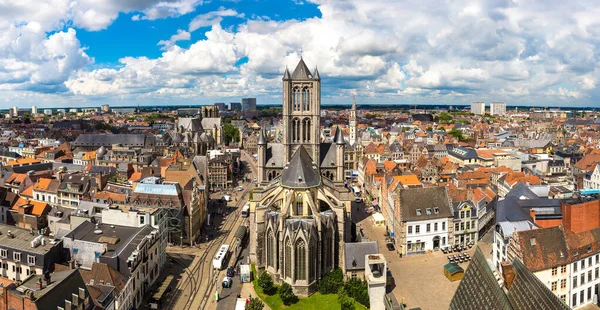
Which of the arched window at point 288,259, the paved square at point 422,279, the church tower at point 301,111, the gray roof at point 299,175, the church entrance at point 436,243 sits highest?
the church tower at point 301,111

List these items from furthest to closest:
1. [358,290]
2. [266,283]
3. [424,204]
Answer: [424,204] < [266,283] < [358,290]

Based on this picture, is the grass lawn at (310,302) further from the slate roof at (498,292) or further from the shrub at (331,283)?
the slate roof at (498,292)

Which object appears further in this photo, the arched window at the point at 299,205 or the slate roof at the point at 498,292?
the arched window at the point at 299,205

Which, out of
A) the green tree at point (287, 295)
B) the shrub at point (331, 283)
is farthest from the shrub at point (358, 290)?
the green tree at point (287, 295)

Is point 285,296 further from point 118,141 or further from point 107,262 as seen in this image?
point 118,141

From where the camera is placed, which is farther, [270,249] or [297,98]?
[297,98]

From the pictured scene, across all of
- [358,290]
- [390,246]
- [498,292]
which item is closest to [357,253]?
[358,290]

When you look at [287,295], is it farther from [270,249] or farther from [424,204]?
[424,204]
